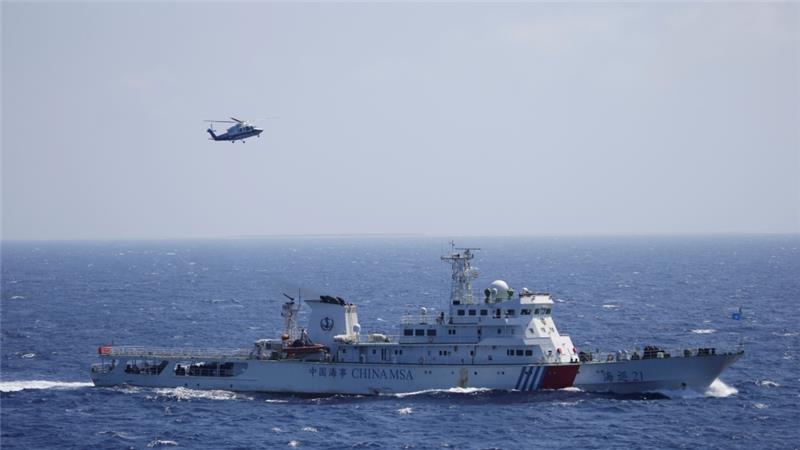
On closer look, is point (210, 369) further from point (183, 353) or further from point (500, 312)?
point (500, 312)

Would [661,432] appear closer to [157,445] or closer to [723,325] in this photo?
[157,445]

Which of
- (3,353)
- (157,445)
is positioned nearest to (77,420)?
(157,445)

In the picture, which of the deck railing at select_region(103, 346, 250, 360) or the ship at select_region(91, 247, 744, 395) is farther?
the deck railing at select_region(103, 346, 250, 360)

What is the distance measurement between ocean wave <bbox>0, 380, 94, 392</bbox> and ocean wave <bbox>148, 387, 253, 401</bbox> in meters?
6.09

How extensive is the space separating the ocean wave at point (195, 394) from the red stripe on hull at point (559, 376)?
18.7 meters

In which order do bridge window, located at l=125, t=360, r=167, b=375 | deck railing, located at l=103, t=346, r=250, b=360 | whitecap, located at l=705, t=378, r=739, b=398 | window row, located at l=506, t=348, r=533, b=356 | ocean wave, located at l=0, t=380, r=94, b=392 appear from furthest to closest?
bridge window, located at l=125, t=360, r=167, b=375, deck railing, located at l=103, t=346, r=250, b=360, ocean wave, located at l=0, t=380, r=94, b=392, window row, located at l=506, t=348, r=533, b=356, whitecap, located at l=705, t=378, r=739, b=398

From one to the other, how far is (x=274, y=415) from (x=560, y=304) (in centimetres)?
6297

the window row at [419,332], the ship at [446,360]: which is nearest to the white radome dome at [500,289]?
the ship at [446,360]

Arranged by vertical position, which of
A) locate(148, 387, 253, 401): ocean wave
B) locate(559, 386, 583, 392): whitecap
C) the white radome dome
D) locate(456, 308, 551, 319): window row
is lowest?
locate(148, 387, 253, 401): ocean wave

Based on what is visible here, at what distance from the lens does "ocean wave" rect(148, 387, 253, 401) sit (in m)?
59.7

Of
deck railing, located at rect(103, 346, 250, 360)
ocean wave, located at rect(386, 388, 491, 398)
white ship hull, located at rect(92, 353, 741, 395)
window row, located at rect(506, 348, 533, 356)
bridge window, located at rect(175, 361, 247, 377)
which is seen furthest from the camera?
deck railing, located at rect(103, 346, 250, 360)

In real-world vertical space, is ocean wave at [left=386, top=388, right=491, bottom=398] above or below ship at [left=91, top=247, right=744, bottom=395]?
below

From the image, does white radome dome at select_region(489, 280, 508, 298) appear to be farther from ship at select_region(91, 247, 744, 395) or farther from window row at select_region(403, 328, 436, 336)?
window row at select_region(403, 328, 436, 336)

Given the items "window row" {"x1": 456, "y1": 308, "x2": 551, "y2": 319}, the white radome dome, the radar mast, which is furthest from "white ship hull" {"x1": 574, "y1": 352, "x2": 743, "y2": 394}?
the radar mast
